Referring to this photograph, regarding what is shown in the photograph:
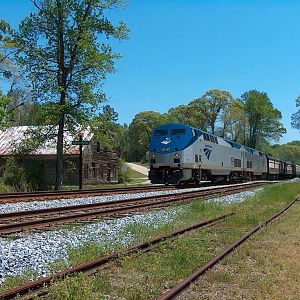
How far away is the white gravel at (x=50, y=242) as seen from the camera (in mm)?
7020

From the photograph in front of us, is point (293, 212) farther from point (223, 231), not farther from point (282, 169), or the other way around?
point (282, 169)

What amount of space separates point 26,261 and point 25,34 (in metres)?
25.8

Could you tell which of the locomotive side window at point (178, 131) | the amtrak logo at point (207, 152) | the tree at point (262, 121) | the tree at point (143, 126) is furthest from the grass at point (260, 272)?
the tree at point (262, 121)

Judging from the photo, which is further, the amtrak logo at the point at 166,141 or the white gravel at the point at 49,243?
the amtrak logo at the point at 166,141

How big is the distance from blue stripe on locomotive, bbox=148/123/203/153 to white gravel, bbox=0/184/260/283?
15.2 meters

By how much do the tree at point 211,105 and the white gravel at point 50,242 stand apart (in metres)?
77.9

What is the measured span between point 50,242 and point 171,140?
19888 millimetres

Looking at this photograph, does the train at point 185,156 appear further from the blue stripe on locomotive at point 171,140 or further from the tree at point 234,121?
the tree at point 234,121

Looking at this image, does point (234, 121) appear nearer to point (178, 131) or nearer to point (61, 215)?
Result: point (178, 131)

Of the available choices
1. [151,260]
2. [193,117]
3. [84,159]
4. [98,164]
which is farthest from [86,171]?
[193,117]

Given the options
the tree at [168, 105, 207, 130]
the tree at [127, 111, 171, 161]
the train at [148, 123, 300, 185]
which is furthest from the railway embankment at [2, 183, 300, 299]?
the tree at [127, 111, 171, 161]

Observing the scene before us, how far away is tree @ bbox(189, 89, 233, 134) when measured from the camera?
88938mm

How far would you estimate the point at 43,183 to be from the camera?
98.6 ft

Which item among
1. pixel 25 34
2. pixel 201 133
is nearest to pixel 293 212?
pixel 201 133
